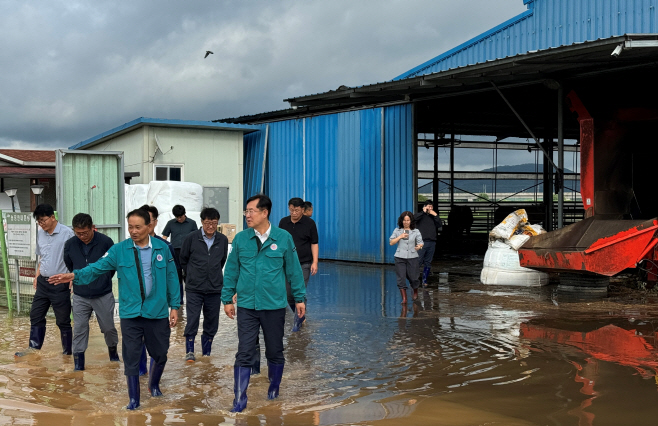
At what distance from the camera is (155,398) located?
18.6 ft

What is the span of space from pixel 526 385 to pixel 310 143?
52.0 ft

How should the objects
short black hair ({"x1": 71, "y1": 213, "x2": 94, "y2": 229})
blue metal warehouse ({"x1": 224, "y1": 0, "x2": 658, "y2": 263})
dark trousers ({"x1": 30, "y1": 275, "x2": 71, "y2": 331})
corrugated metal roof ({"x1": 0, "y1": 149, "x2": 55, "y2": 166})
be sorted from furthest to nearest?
corrugated metal roof ({"x1": 0, "y1": 149, "x2": 55, "y2": 166}), blue metal warehouse ({"x1": 224, "y1": 0, "x2": 658, "y2": 263}), dark trousers ({"x1": 30, "y1": 275, "x2": 71, "y2": 331}), short black hair ({"x1": 71, "y1": 213, "x2": 94, "y2": 229})

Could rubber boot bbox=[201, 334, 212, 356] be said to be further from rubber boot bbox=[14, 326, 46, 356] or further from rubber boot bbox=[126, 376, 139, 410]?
rubber boot bbox=[126, 376, 139, 410]

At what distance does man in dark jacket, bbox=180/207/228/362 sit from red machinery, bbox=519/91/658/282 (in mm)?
6799

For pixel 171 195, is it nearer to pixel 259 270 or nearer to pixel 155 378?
pixel 155 378

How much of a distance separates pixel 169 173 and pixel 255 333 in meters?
16.3

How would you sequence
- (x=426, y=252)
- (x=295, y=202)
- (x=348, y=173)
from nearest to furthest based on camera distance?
(x=295, y=202), (x=426, y=252), (x=348, y=173)

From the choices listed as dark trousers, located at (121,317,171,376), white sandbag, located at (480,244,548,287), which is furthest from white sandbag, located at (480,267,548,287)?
dark trousers, located at (121,317,171,376)

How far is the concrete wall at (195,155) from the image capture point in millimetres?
20859

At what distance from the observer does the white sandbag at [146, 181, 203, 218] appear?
1712 centimetres

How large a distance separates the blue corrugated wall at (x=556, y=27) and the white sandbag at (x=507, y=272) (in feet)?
28.0

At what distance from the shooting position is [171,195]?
1711 cm

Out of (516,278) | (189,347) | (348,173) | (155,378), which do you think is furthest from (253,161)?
(155,378)

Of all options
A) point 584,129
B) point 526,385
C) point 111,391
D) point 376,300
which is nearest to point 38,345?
point 111,391
